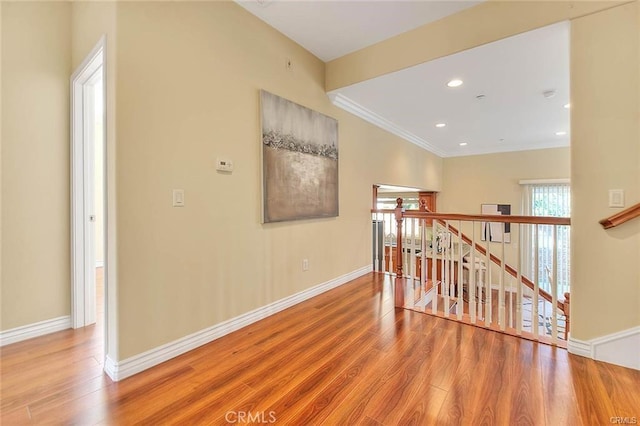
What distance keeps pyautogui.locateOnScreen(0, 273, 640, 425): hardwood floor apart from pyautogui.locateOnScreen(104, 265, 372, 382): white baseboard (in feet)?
0.17

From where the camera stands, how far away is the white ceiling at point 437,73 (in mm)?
2328

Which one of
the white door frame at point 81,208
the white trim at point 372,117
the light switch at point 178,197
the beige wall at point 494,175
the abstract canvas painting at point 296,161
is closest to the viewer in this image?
the light switch at point 178,197

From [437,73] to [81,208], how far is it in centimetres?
356

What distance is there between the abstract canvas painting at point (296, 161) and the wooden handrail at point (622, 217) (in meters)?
2.33

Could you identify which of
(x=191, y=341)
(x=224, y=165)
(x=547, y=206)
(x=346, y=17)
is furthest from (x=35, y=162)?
(x=547, y=206)

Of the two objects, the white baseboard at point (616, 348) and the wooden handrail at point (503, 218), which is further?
the wooden handrail at point (503, 218)

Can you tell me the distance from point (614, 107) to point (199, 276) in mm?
3097

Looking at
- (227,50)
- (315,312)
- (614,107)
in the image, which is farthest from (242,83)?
(614,107)

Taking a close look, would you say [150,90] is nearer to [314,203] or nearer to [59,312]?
[314,203]

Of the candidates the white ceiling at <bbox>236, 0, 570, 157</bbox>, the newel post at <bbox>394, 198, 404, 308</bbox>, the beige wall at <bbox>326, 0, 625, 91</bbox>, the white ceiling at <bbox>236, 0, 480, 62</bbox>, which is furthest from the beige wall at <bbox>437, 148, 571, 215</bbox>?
the white ceiling at <bbox>236, 0, 480, 62</bbox>

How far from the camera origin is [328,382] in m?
1.65

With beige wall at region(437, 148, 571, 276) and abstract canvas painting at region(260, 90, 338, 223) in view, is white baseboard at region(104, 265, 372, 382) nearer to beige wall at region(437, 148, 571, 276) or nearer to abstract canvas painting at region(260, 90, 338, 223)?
abstract canvas painting at region(260, 90, 338, 223)

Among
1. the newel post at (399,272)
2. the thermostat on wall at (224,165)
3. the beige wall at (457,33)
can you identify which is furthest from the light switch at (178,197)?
the beige wall at (457,33)

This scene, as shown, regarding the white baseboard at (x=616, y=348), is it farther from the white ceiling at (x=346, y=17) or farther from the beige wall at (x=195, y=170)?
the white ceiling at (x=346, y=17)
